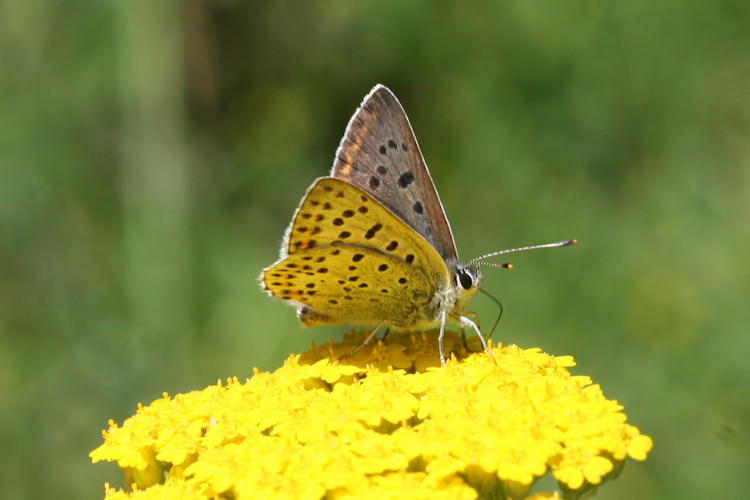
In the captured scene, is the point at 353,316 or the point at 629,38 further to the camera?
the point at 629,38

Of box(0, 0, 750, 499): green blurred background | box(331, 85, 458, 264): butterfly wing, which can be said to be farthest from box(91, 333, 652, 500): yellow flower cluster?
box(0, 0, 750, 499): green blurred background

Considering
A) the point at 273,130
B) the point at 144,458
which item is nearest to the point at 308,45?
the point at 273,130

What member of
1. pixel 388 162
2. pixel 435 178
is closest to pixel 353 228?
pixel 388 162

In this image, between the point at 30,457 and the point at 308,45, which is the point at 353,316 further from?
the point at 308,45

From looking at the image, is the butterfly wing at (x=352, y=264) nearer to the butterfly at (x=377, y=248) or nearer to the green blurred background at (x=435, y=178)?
the butterfly at (x=377, y=248)

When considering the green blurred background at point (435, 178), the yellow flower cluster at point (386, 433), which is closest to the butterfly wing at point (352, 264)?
the yellow flower cluster at point (386, 433)

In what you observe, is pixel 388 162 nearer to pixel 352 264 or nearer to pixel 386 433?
pixel 352 264
